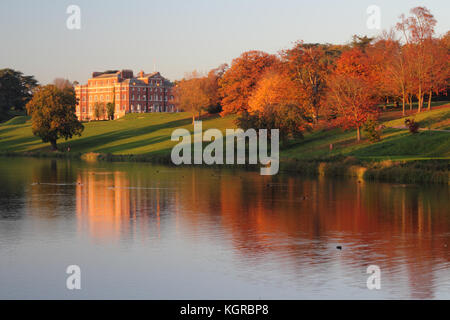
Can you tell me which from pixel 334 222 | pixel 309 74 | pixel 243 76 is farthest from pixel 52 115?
pixel 334 222

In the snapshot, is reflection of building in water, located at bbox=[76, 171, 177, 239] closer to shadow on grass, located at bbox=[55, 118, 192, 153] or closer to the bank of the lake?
the bank of the lake

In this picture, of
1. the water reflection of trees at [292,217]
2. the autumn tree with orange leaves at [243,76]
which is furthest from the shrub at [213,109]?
the water reflection of trees at [292,217]

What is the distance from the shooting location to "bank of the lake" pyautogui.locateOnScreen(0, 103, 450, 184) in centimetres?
5828

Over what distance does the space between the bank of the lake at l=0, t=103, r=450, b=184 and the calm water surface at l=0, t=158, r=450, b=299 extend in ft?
17.9

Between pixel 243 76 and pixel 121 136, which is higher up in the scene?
pixel 243 76

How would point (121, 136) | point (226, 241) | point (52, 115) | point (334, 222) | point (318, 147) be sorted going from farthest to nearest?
point (121, 136), point (52, 115), point (318, 147), point (334, 222), point (226, 241)

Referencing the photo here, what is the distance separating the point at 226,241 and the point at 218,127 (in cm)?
9572

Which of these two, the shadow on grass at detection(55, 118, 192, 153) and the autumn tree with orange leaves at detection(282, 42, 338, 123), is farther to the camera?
the shadow on grass at detection(55, 118, 192, 153)

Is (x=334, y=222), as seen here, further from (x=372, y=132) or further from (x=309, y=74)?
(x=309, y=74)

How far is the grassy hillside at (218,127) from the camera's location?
71688 millimetres

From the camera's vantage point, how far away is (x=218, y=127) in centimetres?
12388

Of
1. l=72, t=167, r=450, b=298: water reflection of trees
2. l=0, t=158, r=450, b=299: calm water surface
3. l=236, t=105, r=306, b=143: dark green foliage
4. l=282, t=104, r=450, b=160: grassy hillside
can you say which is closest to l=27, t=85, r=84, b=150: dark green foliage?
l=236, t=105, r=306, b=143: dark green foliage

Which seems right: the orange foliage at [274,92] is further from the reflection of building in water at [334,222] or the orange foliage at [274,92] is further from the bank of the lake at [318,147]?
the reflection of building in water at [334,222]
